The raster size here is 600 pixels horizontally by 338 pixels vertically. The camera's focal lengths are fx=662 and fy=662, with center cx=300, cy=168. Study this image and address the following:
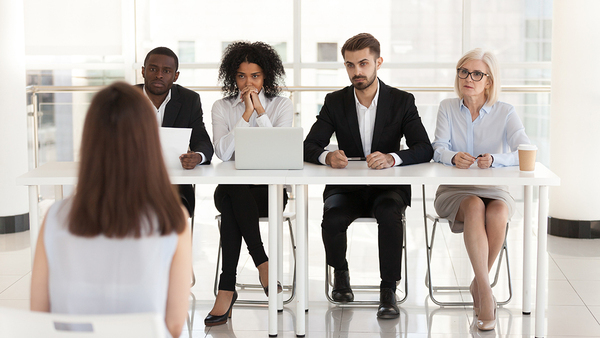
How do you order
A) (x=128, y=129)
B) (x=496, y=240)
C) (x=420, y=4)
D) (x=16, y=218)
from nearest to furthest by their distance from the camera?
1. (x=128, y=129)
2. (x=496, y=240)
3. (x=16, y=218)
4. (x=420, y=4)

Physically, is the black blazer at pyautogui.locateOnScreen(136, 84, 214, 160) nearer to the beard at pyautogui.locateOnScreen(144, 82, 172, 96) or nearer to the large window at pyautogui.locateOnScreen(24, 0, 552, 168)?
the beard at pyautogui.locateOnScreen(144, 82, 172, 96)

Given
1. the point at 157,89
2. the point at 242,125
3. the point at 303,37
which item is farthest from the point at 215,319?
the point at 303,37

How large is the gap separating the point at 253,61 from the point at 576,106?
2.26 meters

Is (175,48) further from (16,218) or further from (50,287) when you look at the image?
(50,287)

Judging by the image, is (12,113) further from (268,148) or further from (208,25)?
(268,148)

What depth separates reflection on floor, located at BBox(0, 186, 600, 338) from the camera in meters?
2.88

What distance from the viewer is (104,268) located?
4.41 feet

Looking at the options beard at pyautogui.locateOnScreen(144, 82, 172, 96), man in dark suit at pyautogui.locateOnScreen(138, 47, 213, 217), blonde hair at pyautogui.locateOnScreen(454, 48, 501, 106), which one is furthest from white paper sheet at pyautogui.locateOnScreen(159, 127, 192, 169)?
blonde hair at pyautogui.locateOnScreen(454, 48, 501, 106)

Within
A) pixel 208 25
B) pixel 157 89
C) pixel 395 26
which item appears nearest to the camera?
pixel 157 89

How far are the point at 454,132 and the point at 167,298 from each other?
2148 millimetres

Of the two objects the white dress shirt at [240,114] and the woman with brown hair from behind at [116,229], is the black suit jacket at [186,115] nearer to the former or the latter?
the white dress shirt at [240,114]

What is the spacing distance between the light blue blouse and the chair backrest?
7.20ft

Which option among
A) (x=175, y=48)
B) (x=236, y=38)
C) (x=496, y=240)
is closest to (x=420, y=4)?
(x=236, y=38)

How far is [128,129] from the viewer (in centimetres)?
131
